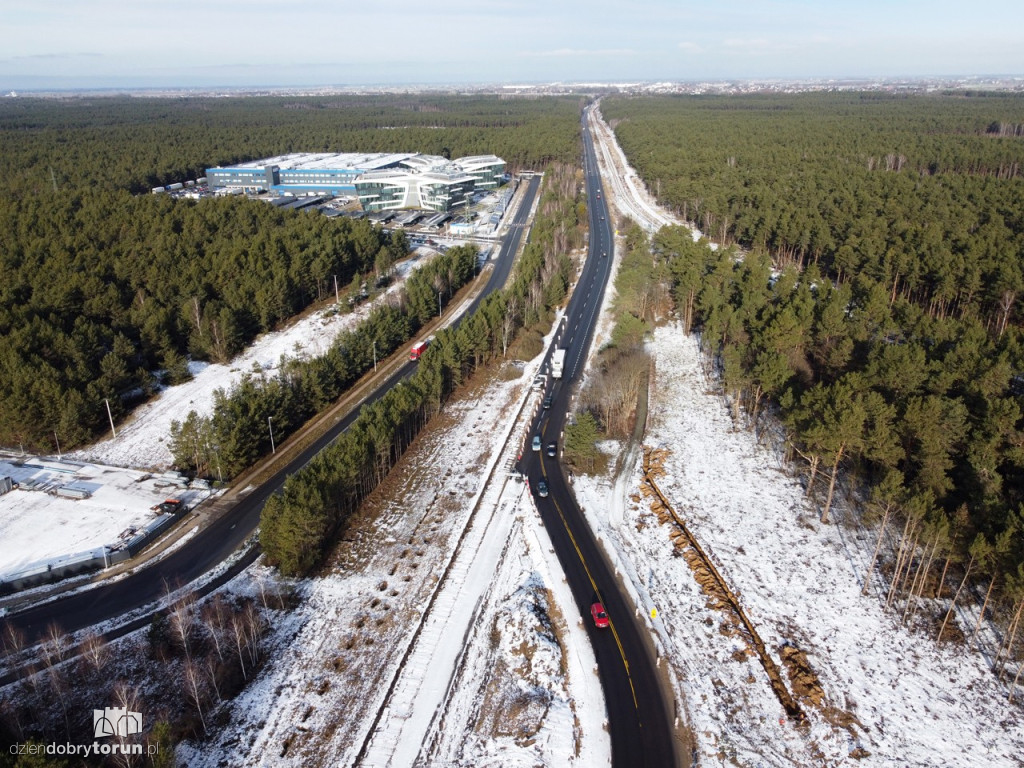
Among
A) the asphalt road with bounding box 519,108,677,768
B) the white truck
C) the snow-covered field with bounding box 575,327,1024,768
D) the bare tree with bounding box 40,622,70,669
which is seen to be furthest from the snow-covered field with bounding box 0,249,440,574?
the snow-covered field with bounding box 575,327,1024,768

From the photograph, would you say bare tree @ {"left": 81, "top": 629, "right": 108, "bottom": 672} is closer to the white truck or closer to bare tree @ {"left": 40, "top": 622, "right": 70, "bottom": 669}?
bare tree @ {"left": 40, "top": 622, "right": 70, "bottom": 669}

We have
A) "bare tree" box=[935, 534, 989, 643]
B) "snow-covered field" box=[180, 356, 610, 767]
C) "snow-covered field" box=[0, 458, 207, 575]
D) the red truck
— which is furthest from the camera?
the red truck

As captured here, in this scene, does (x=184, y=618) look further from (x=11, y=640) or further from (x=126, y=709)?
(x=11, y=640)

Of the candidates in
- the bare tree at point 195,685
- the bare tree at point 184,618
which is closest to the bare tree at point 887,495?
the bare tree at point 195,685

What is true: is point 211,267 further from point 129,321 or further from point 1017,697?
point 1017,697

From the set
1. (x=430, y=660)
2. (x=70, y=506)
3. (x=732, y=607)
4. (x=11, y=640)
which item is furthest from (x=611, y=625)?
(x=70, y=506)

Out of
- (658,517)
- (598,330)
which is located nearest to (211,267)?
(598,330)

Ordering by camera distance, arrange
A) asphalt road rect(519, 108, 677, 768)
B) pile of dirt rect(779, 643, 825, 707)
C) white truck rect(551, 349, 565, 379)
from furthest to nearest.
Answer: white truck rect(551, 349, 565, 379) < pile of dirt rect(779, 643, 825, 707) < asphalt road rect(519, 108, 677, 768)
